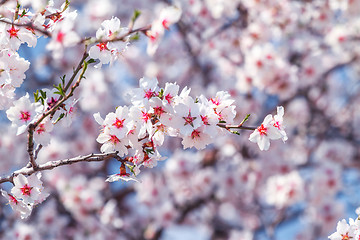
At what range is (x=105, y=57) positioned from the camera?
190 centimetres

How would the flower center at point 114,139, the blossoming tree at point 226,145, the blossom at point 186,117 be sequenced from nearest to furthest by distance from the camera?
the blossom at point 186,117 < the flower center at point 114,139 < the blossoming tree at point 226,145

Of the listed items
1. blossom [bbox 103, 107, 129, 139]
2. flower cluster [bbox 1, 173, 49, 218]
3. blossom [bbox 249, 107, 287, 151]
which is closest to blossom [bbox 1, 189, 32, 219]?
flower cluster [bbox 1, 173, 49, 218]

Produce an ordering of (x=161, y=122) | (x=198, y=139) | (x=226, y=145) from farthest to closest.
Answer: (x=226, y=145), (x=198, y=139), (x=161, y=122)

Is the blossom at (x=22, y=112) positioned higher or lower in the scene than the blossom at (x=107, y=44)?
lower

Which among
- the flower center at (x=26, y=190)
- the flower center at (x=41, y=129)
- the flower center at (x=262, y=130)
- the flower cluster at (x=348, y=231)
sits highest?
the flower center at (x=41, y=129)

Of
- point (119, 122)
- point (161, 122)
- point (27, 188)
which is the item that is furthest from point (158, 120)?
point (27, 188)

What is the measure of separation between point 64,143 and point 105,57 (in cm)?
556

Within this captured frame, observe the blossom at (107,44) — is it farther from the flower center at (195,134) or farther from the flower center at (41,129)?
the flower center at (195,134)

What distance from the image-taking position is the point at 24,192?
1857 millimetres

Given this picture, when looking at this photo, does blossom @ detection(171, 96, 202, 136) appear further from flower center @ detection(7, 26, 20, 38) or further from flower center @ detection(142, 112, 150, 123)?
flower center @ detection(7, 26, 20, 38)

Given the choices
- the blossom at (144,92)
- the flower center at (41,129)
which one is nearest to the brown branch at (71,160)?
the flower center at (41,129)

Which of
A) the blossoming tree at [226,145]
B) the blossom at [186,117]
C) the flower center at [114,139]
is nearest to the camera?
the blossom at [186,117]

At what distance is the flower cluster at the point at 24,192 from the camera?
72.2 inches

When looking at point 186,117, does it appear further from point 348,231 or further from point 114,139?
point 348,231
